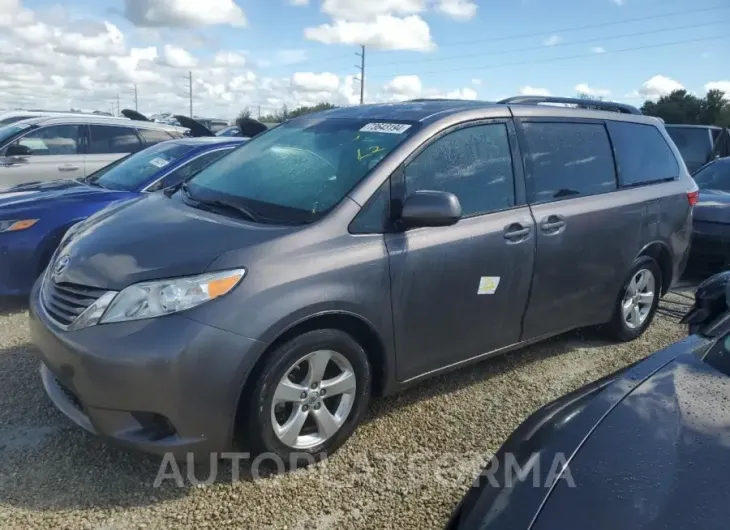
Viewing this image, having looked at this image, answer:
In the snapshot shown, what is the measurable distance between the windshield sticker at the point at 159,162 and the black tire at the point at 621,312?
4.22 metres

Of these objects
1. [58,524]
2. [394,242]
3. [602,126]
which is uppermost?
[602,126]

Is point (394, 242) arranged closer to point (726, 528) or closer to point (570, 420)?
point (570, 420)

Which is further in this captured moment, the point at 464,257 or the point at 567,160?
the point at 567,160

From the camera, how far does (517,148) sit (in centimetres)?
373

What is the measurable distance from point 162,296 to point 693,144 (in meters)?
12.4

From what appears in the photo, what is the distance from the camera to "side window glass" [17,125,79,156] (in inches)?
314

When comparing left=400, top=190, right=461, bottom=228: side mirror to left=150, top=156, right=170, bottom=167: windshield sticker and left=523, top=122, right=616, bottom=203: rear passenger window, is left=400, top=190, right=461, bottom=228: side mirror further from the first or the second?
left=150, top=156, right=170, bottom=167: windshield sticker

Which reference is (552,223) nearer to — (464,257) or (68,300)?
(464,257)

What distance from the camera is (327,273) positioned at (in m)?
2.83

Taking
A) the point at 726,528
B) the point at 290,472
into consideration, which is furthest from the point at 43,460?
the point at 726,528

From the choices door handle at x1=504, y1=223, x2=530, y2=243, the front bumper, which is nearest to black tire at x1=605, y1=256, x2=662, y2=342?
→ door handle at x1=504, y1=223, x2=530, y2=243

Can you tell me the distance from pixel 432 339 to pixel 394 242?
1.91 feet

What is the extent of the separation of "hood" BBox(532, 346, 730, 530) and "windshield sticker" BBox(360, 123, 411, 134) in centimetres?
187

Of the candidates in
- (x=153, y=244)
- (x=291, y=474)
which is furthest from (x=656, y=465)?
(x=153, y=244)
